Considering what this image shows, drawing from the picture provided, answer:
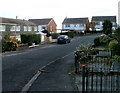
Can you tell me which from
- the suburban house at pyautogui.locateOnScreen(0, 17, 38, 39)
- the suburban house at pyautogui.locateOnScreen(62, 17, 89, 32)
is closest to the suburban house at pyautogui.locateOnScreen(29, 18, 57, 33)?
the suburban house at pyautogui.locateOnScreen(62, 17, 89, 32)

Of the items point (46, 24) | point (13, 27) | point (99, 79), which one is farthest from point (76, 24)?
point (99, 79)

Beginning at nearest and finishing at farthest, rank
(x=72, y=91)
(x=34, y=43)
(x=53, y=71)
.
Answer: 1. (x=72, y=91)
2. (x=53, y=71)
3. (x=34, y=43)

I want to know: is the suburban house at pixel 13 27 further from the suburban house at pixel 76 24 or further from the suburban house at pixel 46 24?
the suburban house at pixel 76 24

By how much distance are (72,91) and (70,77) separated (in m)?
2.57

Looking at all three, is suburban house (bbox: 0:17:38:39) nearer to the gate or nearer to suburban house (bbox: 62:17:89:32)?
suburban house (bbox: 62:17:89:32)

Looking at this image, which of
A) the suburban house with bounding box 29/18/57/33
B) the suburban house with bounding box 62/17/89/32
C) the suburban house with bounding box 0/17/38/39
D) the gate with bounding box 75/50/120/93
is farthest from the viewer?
the suburban house with bounding box 62/17/89/32

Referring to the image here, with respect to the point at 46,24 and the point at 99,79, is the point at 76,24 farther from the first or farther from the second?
the point at 99,79

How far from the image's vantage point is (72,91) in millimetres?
7977

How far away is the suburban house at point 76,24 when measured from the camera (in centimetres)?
9556

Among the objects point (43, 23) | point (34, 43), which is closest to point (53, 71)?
point (34, 43)

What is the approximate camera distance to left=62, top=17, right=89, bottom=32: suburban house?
95562 millimetres

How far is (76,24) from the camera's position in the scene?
97.2 metres

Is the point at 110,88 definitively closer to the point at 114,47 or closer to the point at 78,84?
the point at 78,84

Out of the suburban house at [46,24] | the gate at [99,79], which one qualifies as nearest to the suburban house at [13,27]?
the suburban house at [46,24]
